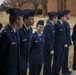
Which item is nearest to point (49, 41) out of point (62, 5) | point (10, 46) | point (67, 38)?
point (67, 38)

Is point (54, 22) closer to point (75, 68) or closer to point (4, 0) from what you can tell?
point (75, 68)

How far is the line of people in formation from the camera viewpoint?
15.6ft

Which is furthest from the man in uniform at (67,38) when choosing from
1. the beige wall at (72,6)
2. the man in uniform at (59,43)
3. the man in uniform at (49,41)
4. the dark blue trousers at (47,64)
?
the beige wall at (72,6)

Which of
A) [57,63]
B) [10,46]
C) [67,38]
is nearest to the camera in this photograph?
[10,46]

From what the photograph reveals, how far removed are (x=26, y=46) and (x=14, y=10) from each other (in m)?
0.89

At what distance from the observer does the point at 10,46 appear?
185 inches

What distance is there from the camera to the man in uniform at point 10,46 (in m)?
4.66

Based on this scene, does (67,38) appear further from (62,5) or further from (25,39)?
(62,5)

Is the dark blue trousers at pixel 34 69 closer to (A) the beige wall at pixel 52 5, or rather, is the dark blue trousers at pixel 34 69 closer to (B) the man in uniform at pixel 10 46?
(B) the man in uniform at pixel 10 46

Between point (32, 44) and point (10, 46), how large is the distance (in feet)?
5.83

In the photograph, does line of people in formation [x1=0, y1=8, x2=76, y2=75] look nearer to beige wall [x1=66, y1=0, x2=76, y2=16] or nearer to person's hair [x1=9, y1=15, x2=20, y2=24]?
person's hair [x1=9, y1=15, x2=20, y2=24]

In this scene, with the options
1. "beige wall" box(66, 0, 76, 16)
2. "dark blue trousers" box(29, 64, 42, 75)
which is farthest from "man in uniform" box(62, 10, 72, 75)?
"beige wall" box(66, 0, 76, 16)

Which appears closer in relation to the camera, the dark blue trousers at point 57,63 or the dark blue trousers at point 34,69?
the dark blue trousers at point 34,69

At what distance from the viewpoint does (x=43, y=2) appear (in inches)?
1726
